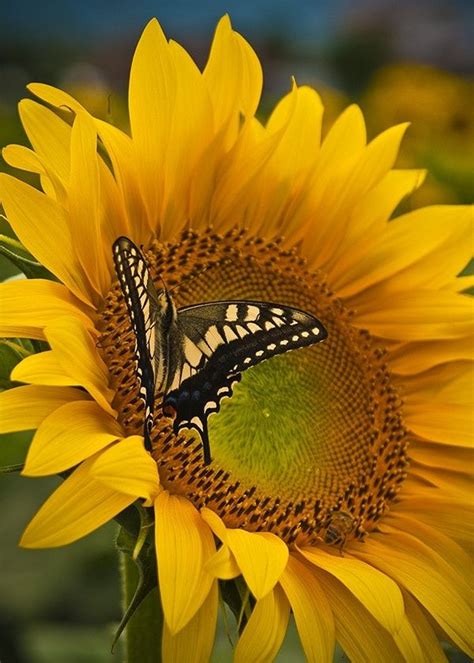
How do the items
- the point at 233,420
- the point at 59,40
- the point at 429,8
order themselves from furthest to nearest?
1. the point at 429,8
2. the point at 59,40
3. the point at 233,420

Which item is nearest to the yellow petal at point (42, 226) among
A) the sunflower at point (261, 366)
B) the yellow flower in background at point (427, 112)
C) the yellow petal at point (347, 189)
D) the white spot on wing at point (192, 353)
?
the sunflower at point (261, 366)

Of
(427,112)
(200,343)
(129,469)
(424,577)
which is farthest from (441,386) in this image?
(427,112)

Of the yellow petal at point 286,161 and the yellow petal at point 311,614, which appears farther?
the yellow petal at point 286,161

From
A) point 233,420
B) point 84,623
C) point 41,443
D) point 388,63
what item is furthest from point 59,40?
point 41,443

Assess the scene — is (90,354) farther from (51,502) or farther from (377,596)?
(377,596)

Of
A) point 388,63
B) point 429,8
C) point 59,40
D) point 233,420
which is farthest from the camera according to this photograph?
point 429,8

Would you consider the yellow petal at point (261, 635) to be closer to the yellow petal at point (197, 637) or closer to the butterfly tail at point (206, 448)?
the yellow petal at point (197, 637)

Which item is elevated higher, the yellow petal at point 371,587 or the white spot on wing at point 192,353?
the white spot on wing at point 192,353
